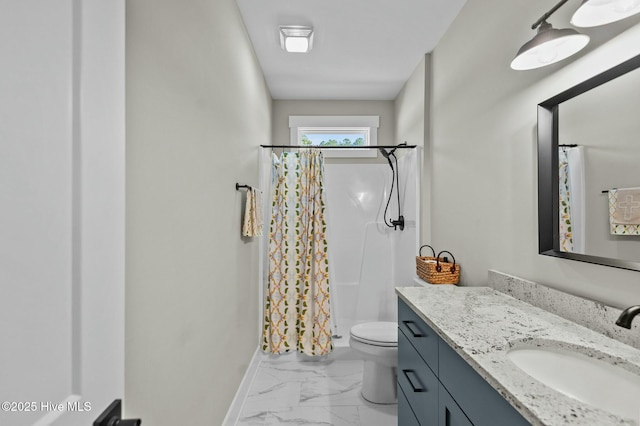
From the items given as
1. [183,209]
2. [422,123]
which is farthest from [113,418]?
[422,123]

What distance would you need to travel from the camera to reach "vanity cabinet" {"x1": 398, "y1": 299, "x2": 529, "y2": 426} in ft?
2.67

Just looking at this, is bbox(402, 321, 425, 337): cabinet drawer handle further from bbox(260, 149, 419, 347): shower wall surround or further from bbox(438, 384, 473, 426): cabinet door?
bbox(260, 149, 419, 347): shower wall surround

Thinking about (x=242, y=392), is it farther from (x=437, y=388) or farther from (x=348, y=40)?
(x=348, y=40)

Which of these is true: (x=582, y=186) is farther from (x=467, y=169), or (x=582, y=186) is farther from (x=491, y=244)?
(x=467, y=169)

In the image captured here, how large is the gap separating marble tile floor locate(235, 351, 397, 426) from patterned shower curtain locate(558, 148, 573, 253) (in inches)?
58.8

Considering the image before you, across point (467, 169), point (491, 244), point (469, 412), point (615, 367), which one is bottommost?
point (469, 412)

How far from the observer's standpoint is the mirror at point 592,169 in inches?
38.9

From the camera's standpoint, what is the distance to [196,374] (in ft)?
4.53

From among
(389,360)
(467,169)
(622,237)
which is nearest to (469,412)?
(622,237)

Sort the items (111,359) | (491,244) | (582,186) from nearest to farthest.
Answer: (111,359) < (582,186) < (491,244)

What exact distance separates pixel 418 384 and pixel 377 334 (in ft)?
3.19

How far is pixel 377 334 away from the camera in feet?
7.57

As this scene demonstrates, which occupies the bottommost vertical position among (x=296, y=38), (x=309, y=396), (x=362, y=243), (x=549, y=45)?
(x=309, y=396)

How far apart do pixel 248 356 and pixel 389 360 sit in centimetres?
105
